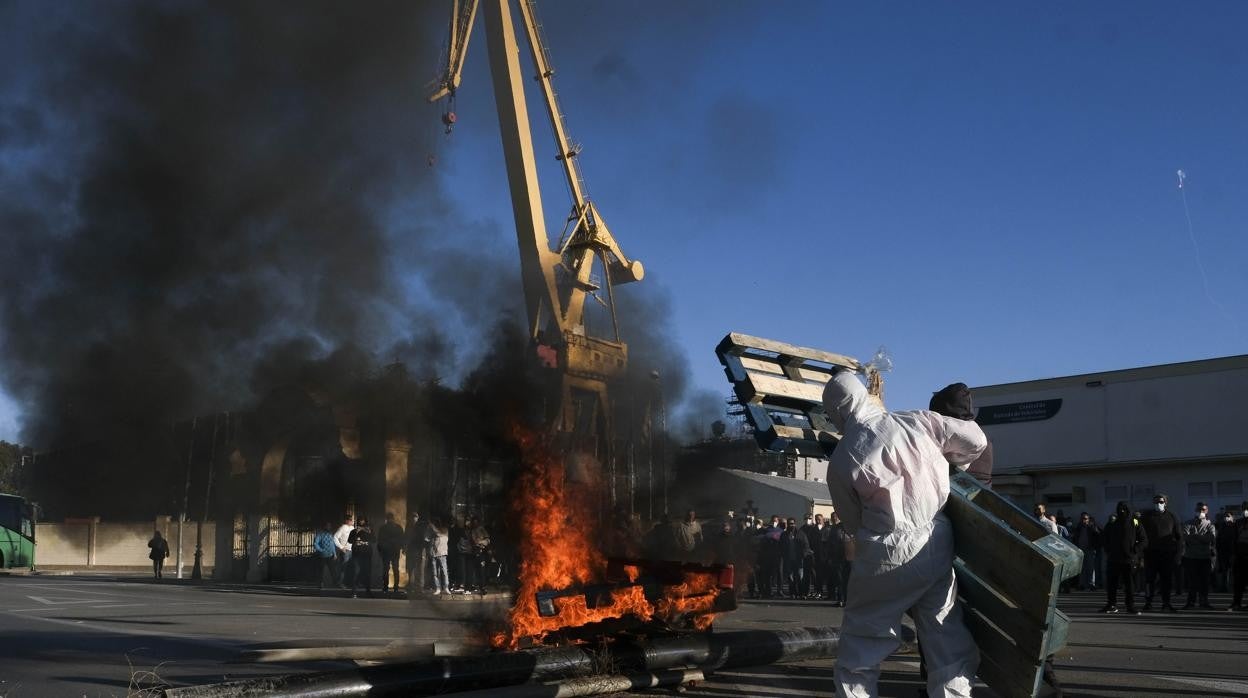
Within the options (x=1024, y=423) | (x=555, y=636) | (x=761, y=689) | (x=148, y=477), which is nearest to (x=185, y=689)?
(x=555, y=636)

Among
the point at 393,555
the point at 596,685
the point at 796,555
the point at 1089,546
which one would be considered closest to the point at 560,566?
the point at 596,685

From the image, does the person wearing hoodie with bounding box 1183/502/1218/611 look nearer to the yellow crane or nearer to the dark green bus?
the yellow crane

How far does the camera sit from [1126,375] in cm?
2478

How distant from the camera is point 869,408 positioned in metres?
4.85

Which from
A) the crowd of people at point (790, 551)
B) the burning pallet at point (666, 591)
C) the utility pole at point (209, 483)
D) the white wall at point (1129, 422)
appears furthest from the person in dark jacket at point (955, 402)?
the white wall at point (1129, 422)

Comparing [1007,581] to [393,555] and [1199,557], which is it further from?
[393,555]

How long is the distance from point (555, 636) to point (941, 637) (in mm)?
2936

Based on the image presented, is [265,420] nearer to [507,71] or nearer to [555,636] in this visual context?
[555,636]

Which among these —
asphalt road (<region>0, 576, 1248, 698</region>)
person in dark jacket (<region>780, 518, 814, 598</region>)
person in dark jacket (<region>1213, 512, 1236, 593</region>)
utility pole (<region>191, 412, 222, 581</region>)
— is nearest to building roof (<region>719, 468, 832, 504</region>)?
person in dark jacket (<region>780, 518, 814, 598</region>)

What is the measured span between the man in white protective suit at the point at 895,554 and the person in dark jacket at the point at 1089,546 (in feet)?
50.5

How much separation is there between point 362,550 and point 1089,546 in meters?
14.0

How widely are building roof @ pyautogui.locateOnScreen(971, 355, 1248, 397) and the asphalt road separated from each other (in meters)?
8.75

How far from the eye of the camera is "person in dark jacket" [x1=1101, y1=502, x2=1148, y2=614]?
526 inches

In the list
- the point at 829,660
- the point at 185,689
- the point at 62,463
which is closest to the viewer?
the point at 185,689
